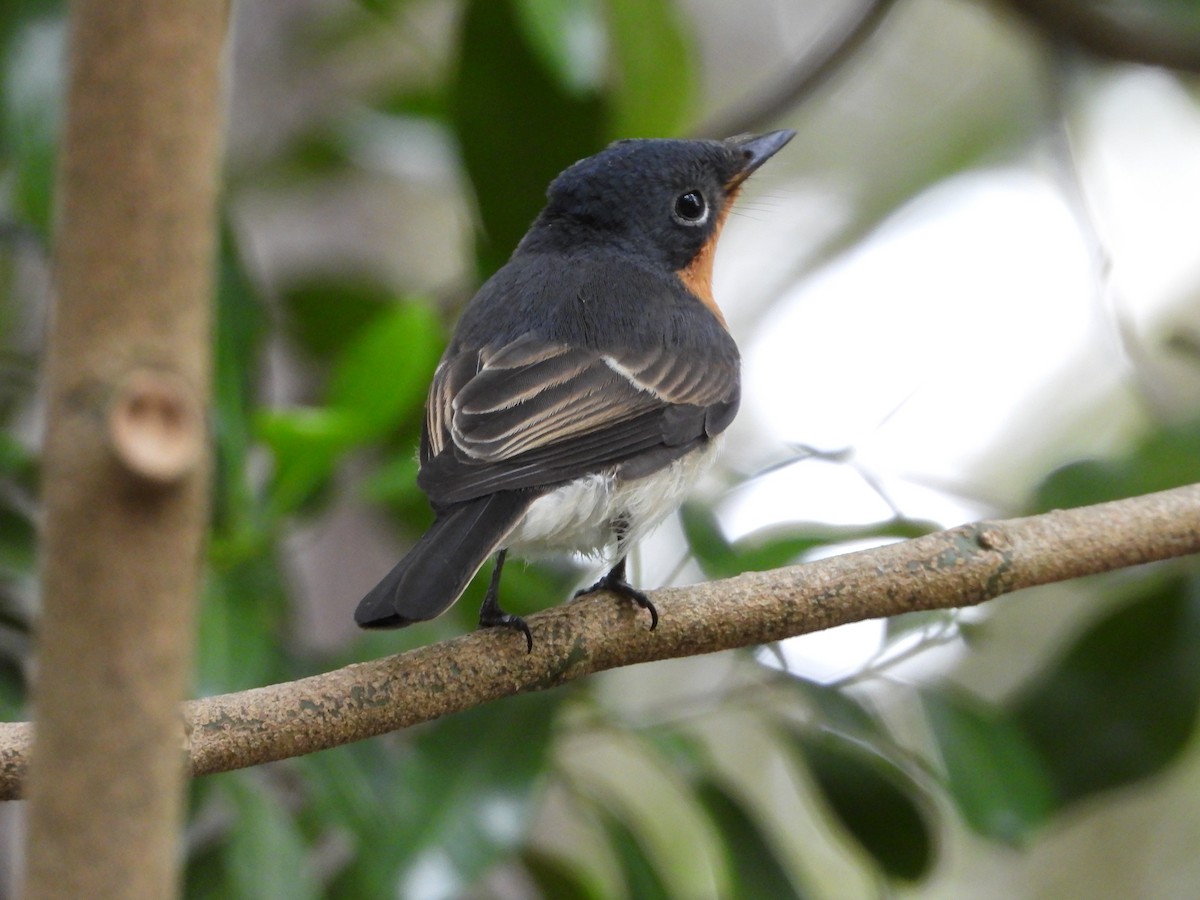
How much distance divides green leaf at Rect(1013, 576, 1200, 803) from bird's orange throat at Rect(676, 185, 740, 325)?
1297 millimetres

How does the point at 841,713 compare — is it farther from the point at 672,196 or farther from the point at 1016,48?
the point at 1016,48

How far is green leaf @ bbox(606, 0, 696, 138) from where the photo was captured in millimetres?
4160

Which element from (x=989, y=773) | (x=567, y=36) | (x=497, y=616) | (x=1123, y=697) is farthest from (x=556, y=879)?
(x=567, y=36)

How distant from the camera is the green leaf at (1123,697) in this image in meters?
3.30

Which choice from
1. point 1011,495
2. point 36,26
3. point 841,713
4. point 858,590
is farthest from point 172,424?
point 1011,495

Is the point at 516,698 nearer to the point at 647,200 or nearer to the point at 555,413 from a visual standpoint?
the point at 555,413

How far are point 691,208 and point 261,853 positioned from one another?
189 centimetres

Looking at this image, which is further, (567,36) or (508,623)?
(567,36)

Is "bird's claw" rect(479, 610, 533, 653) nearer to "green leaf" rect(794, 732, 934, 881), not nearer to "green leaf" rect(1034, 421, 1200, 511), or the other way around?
"green leaf" rect(794, 732, 934, 881)

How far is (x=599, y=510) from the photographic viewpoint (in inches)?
110

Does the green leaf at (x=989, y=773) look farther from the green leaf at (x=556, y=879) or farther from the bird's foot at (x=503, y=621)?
the bird's foot at (x=503, y=621)

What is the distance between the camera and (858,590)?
7.36ft

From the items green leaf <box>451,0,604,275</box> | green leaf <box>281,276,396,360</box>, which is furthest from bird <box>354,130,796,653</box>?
green leaf <box>281,276,396,360</box>

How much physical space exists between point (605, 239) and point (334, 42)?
6.92 ft
